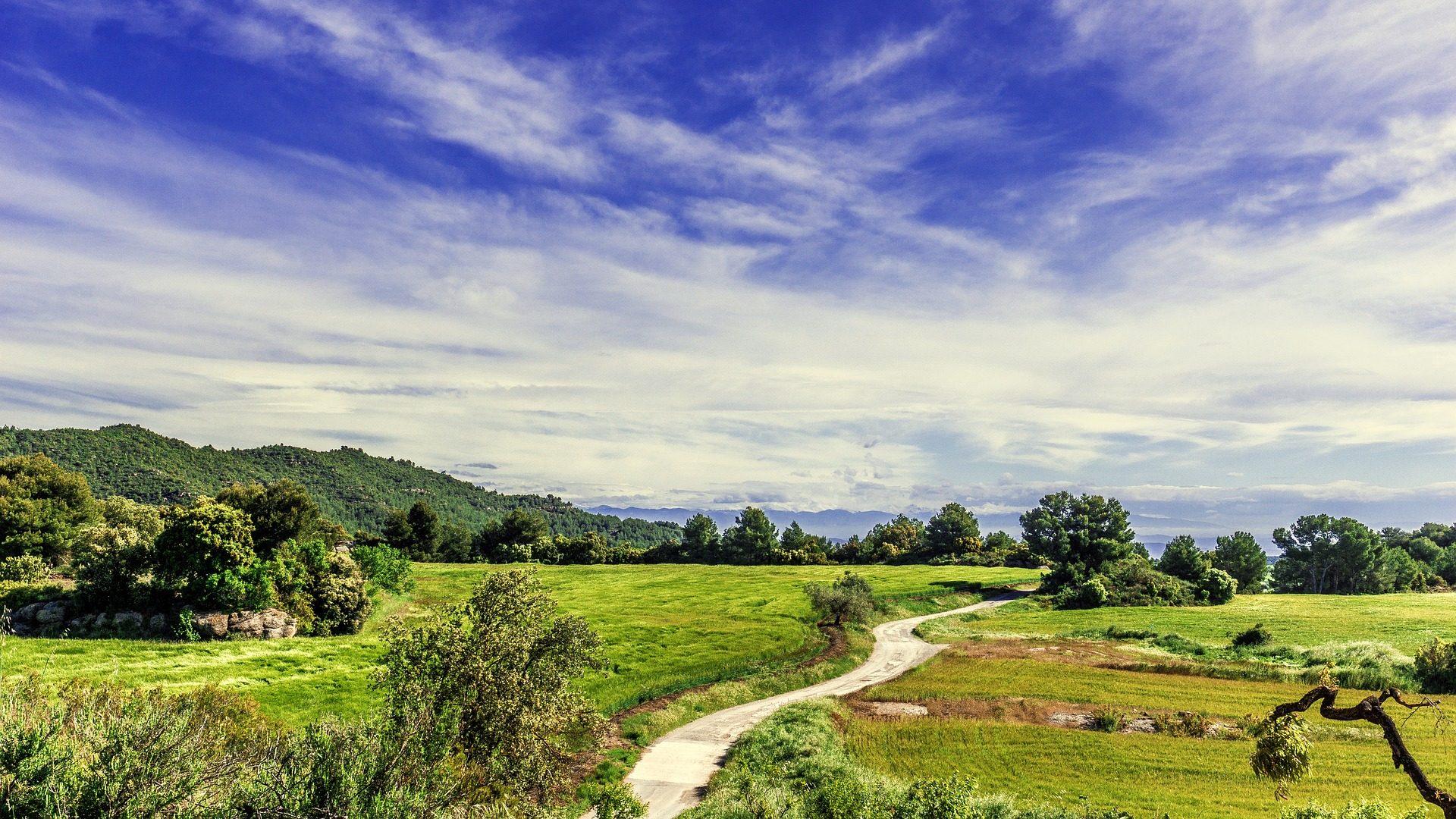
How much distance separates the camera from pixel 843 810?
2347cm

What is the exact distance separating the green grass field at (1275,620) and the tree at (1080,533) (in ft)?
62.7

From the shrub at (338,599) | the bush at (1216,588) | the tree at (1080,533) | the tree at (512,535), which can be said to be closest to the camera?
the shrub at (338,599)

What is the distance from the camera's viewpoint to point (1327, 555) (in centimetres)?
13488

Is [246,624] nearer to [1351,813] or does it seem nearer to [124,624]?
[124,624]

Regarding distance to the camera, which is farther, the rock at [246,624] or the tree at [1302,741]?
the rock at [246,624]

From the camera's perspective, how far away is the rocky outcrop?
48406mm

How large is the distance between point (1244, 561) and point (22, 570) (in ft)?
582

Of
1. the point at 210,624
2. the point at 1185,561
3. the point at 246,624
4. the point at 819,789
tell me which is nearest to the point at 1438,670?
the point at 819,789

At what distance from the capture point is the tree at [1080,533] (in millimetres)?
123250

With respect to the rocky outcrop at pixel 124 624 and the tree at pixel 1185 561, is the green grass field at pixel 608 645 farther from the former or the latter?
the tree at pixel 1185 561

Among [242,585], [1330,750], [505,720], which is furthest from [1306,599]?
[242,585]

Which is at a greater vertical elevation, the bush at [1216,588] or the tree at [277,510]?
the tree at [277,510]

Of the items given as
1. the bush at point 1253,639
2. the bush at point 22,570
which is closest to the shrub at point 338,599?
the bush at point 22,570

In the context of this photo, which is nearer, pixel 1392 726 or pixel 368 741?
pixel 1392 726
